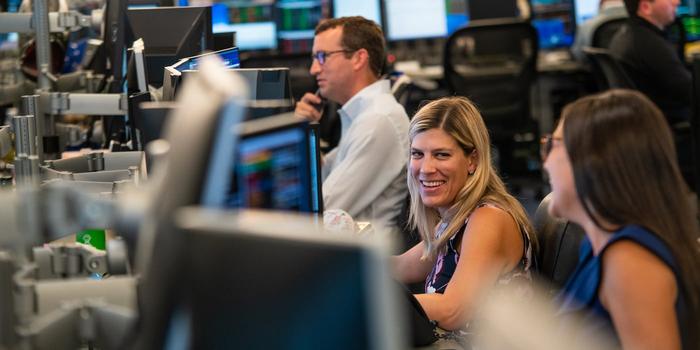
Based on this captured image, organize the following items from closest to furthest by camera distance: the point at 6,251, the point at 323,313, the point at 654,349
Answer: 1. the point at 323,313
2. the point at 6,251
3. the point at 654,349

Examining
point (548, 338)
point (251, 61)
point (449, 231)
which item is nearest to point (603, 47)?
point (251, 61)

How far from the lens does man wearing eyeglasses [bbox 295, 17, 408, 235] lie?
10.9 feet

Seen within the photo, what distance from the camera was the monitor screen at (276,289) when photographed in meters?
0.90

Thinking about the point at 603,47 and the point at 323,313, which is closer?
the point at 323,313

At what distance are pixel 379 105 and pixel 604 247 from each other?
72.6 inches

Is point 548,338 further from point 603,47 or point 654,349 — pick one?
point 603,47

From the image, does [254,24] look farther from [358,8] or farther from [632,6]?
[632,6]

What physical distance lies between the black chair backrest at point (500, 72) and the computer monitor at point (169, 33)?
3454 millimetres

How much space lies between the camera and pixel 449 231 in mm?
2352

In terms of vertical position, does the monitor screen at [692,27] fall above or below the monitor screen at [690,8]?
below

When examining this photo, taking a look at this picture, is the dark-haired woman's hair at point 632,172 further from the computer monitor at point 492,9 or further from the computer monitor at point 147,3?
the computer monitor at point 492,9

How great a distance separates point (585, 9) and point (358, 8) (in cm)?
157

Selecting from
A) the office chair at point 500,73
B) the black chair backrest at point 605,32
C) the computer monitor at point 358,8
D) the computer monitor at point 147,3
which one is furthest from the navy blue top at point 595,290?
the computer monitor at point 358,8

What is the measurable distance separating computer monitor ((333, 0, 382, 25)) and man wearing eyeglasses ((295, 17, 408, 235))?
140 inches
